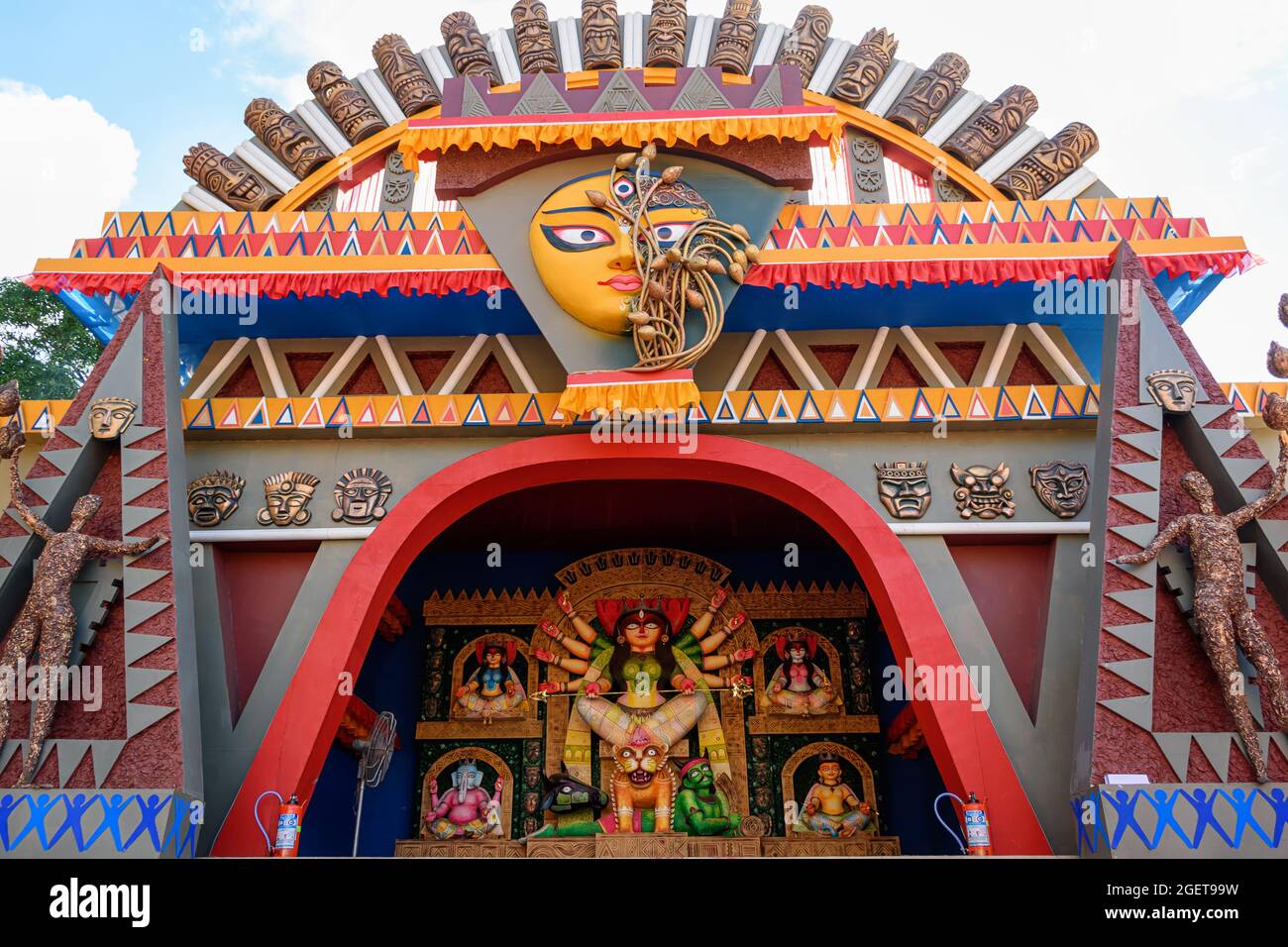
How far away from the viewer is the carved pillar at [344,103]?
1007 cm

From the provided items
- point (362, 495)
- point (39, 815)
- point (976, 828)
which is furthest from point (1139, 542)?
point (39, 815)

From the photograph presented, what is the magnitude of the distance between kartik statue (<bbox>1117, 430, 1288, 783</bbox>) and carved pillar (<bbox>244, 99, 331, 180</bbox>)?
836cm

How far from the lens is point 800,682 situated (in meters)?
9.13

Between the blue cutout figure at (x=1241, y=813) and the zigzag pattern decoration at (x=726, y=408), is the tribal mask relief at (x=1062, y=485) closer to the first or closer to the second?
the zigzag pattern decoration at (x=726, y=408)

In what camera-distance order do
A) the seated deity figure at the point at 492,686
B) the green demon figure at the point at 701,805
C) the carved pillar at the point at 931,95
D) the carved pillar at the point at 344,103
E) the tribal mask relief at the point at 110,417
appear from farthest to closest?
the carved pillar at the point at 344,103 < the carved pillar at the point at 931,95 < the seated deity figure at the point at 492,686 < the green demon figure at the point at 701,805 < the tribal mask relief at the point at 110,417

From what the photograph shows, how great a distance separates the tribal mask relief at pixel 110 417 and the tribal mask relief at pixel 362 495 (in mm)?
1478

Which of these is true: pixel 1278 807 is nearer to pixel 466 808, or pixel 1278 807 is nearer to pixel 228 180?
pixel 466 808

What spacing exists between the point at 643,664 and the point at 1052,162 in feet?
20.4

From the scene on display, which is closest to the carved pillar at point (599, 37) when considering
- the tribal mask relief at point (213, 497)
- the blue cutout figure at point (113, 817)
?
the tribal mask relief at point (213, 497)

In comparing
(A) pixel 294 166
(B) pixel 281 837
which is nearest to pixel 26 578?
(B) pixel 281 837

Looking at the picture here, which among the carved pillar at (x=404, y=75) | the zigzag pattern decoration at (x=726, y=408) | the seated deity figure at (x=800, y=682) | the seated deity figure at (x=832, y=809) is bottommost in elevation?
the seated deity figure at (x=832, y=809)

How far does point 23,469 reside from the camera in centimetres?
771

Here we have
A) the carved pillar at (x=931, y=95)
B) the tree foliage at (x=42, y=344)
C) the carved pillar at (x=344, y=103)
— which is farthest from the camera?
the tree foliage at (x=42, y=344)
